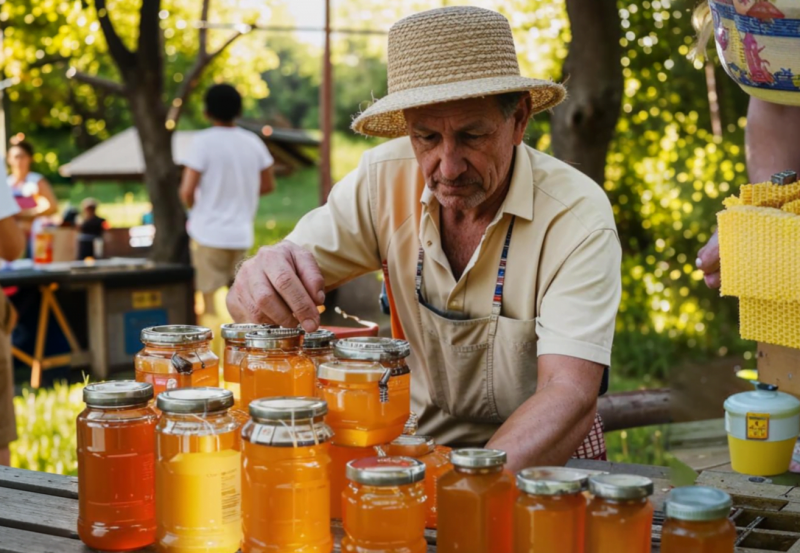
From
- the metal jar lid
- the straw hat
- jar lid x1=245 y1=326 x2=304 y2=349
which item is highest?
the straw hat

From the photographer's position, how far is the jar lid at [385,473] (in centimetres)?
161

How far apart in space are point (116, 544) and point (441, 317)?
1193 mm

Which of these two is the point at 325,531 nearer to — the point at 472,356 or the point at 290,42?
the point at 472,356

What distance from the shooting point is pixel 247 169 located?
24.6 feet

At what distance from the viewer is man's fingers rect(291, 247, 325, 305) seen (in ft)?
7.78

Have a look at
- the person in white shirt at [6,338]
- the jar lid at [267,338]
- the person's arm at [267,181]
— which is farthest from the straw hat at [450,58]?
the person's arm at [267,181]

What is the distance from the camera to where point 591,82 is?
18.0 feet

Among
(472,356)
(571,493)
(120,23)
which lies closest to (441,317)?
(472,356)

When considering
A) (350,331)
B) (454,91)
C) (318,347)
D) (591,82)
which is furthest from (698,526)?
(591,82)

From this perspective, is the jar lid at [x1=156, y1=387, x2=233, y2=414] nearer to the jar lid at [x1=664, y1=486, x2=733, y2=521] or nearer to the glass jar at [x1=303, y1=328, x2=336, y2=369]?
the glass jar at [x1=303, y1=328, x2=336, y2=369]

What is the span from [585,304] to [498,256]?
35 centimetres

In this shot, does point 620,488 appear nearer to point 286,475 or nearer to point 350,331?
Answer: point 286,475

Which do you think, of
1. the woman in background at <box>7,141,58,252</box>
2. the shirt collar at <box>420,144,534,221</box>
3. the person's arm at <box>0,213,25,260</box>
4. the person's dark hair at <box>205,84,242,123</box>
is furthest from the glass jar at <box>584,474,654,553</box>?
the woman in background at <box>7,141,58,252</box>

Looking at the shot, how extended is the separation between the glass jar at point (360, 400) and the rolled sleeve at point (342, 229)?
120 centimetres
